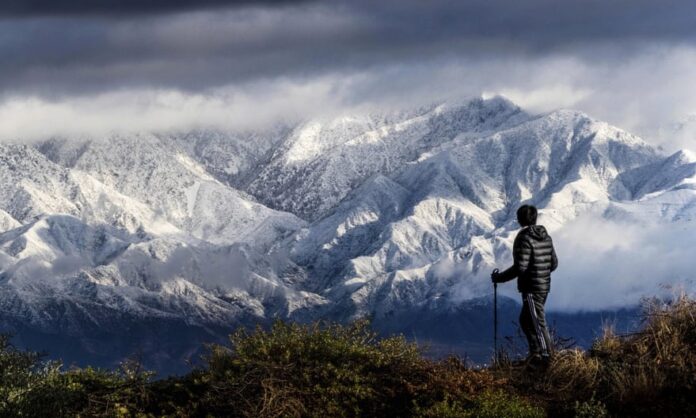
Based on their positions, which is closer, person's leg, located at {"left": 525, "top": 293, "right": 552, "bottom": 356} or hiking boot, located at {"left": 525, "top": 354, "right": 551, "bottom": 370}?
hiking boot, located at {"left": 525, "top": 354, "right": 551, "bottom": 370}

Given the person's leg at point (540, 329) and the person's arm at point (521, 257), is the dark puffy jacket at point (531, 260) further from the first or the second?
the person's leg at point (540, 329)

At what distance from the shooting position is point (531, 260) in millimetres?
37875

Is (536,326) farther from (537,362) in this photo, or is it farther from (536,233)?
(536,233)

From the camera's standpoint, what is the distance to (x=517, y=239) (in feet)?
124

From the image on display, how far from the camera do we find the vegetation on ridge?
34625 mm

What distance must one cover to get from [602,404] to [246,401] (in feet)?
29.2

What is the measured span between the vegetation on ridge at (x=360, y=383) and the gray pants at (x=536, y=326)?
0.51 m

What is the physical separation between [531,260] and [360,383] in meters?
5.94

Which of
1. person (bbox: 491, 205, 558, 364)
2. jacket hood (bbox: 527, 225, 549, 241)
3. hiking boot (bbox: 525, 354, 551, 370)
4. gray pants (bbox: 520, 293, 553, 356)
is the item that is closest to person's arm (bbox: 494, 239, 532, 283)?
person (bbox: 491, 205, 558, 364)

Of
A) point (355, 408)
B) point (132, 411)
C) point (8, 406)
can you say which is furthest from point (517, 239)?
point (8, 406)

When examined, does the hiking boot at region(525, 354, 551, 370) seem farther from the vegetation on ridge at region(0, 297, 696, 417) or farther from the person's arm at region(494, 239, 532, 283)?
the person's arm at region(494, 239, 532, 283)

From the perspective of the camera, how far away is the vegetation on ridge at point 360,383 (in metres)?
34.6

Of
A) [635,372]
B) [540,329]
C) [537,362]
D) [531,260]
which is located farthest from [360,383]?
[635,372]

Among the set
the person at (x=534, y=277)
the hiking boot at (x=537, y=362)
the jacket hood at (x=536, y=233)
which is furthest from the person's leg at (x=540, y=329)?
the jacket hood at (x=536, y=233)
